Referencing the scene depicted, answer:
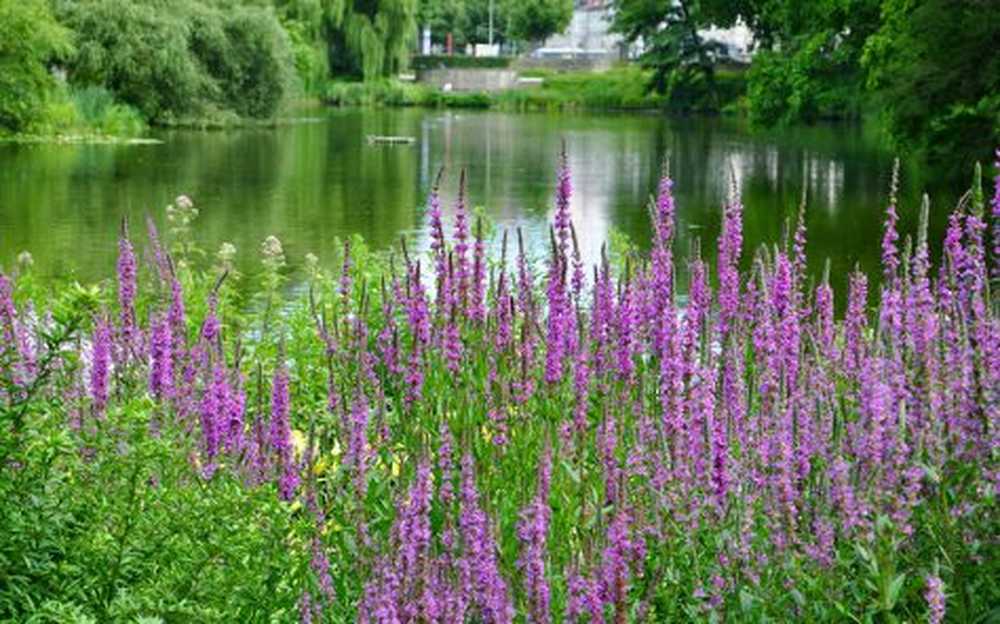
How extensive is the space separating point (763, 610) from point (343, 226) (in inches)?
815

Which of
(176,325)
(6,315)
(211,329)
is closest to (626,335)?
(211,329)

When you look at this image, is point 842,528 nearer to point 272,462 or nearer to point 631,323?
point 631,323

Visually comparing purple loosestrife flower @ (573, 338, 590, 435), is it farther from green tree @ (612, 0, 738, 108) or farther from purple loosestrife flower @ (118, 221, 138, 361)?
green tree @ (612, 0, 738, 108)

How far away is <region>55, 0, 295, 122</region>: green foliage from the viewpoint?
43.9 metres

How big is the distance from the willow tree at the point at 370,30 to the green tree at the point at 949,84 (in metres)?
39.0

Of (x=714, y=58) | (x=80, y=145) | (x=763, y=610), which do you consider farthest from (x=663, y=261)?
(x=714, y=58)

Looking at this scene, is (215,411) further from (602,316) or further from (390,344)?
(602,316)

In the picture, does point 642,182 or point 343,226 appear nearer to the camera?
point 343,226

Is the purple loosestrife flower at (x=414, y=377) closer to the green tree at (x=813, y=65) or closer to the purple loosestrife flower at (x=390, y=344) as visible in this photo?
the purple loosestrife flower at (x=390, y=344)

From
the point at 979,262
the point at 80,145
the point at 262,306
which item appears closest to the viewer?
the point at 979,262

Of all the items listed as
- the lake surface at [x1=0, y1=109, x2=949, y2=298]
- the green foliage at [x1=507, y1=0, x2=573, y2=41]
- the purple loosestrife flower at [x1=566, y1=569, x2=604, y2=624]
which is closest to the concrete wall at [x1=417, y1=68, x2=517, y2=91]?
the green foliage at [x1=507, y1=0, x2=573, y2=41]

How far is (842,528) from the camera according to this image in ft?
12.9

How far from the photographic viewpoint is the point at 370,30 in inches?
2514

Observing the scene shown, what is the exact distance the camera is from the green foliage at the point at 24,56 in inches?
1411
